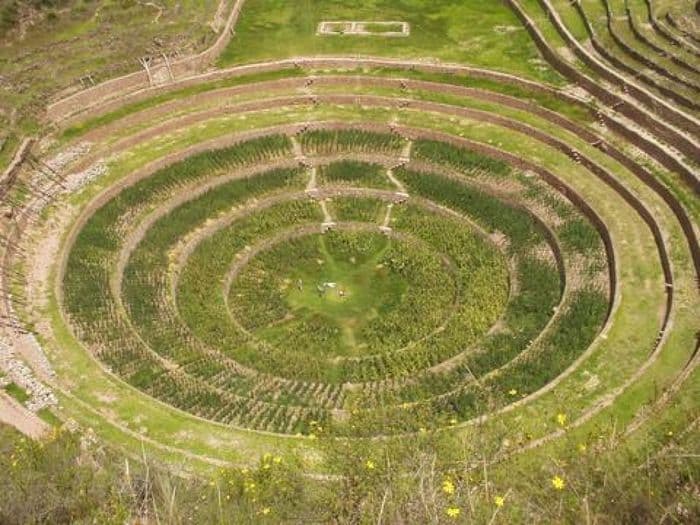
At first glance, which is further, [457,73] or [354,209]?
[457,73]

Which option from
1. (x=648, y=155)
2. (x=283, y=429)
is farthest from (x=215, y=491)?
(x=648, y=155)

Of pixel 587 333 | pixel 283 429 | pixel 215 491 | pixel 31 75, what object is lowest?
pixel 283 429

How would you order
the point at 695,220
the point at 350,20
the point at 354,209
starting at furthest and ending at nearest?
the point at 350,20
the point at 354,209
the point at 695,220

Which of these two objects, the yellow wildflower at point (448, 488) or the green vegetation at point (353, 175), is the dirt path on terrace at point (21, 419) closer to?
the yellow wildflower at point (448, 488)

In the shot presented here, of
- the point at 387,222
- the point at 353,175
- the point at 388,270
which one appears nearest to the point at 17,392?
the point at 388,270

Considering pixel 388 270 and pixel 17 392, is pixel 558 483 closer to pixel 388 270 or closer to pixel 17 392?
pixel 17 392

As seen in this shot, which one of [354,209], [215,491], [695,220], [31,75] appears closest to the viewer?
[215,491]

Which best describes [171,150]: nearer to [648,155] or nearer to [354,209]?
[354,209]
